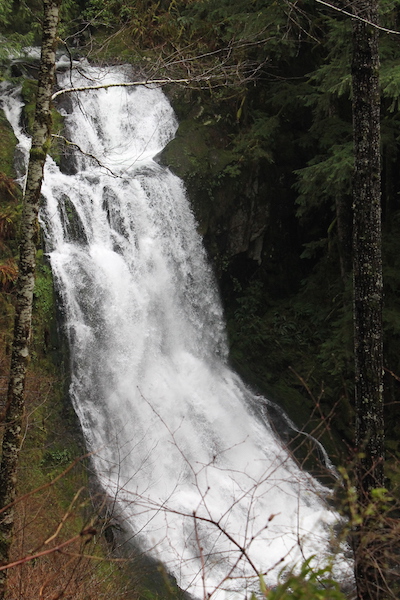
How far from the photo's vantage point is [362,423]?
470cm

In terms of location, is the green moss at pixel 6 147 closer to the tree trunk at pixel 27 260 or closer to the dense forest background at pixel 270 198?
the dense forest background at pixel 270 198

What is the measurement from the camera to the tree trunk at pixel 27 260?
3.73 metres

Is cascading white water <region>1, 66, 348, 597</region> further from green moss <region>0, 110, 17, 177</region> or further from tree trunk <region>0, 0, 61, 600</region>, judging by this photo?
tree trunk <region>0, 0, 61, 600</region>

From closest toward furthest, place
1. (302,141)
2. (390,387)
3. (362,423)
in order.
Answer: (362,423) → (390,387) → (302,141)

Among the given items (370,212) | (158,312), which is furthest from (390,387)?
(370,212)

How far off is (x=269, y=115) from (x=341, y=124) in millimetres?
2808

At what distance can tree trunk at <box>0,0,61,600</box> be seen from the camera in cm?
373

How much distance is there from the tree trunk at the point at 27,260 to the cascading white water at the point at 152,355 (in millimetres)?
3845

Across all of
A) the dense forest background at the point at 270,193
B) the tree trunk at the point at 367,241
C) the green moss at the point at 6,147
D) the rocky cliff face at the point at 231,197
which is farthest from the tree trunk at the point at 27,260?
the rocky cliff face at the point at 231,197

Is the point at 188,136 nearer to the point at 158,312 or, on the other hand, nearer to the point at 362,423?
the point at 158,312

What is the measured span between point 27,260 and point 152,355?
628cm

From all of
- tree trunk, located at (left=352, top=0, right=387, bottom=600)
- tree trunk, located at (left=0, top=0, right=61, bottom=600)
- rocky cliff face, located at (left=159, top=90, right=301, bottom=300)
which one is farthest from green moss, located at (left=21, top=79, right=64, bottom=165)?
tree trunk, located at (left=352, top=0, right=387, bottom=600)

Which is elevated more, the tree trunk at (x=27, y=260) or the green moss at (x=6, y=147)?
the green moss at (x=6, y=147)

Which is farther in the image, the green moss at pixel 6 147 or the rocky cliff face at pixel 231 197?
the rocky cliff face at pixel 231 197
